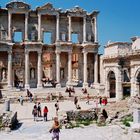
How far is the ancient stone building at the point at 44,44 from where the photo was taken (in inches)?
1742

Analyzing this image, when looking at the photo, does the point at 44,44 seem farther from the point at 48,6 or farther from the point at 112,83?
the point at 112,83

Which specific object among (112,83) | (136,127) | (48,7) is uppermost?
(48,7)

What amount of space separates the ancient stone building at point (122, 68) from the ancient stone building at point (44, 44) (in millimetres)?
7322

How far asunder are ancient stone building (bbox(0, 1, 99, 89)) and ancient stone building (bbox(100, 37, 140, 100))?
7322mm

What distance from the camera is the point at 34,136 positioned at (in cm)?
1959

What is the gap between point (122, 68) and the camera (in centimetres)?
3550

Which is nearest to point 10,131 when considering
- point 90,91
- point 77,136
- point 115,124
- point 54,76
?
point 77,136

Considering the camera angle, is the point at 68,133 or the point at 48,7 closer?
the point at 68,133

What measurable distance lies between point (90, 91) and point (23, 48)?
10.2m

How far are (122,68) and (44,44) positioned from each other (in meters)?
13.5

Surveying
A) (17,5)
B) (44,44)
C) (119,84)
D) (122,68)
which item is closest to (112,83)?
(119,84)

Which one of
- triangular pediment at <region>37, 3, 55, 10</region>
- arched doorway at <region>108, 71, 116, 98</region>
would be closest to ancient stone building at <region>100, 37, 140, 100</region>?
arched doorway at <region>108, 71, 116, 98</region>

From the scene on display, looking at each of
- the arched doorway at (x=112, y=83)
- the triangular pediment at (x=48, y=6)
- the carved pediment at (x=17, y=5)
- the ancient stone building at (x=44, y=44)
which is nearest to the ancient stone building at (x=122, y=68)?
the arched doorway at (x=112, y=83)

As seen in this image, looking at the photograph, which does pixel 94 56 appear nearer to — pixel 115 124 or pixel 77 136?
pixel 115 124
